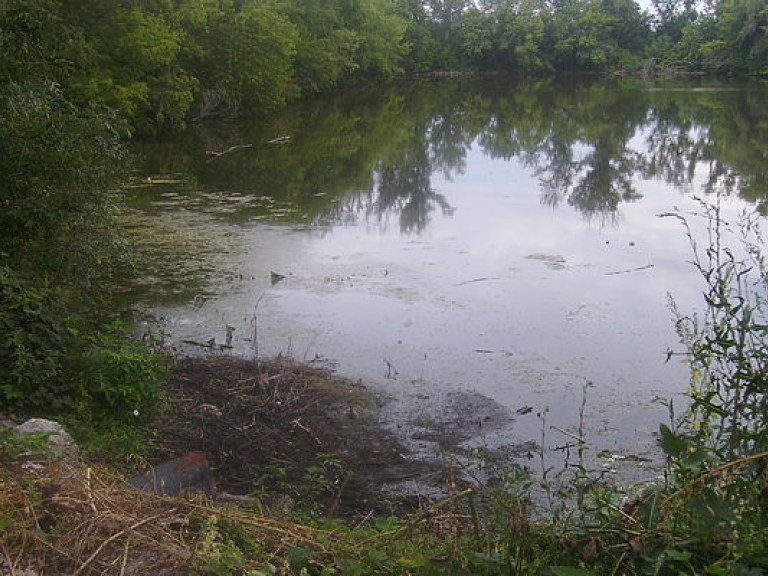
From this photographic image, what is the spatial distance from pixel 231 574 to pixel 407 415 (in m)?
3.12

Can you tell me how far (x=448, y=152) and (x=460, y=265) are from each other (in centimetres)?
985

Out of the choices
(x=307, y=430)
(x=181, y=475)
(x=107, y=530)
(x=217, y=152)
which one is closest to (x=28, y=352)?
(x=181, y=475)

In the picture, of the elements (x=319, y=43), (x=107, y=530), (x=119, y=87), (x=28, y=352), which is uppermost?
(x=319, y=43)

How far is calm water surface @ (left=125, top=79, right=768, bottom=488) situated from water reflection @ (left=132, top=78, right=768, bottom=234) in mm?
92

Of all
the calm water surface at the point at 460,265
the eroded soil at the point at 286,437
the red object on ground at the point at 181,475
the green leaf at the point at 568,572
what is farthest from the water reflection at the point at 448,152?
the green leaf at the point at 568,572

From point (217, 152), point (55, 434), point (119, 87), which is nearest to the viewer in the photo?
point (55, 434)

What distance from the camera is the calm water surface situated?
18.8ft

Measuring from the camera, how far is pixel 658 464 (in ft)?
15.3

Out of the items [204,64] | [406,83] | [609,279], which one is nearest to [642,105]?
[204,64]

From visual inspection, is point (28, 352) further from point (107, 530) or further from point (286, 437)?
point (107, 530)

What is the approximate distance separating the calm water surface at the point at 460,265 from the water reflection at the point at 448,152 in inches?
3.6

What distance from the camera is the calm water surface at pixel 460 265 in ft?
18.8

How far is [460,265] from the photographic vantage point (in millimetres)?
9078

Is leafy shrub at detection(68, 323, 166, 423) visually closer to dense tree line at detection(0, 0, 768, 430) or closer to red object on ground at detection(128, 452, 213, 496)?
dense tree line at detection(0, 0, 768, 430)
